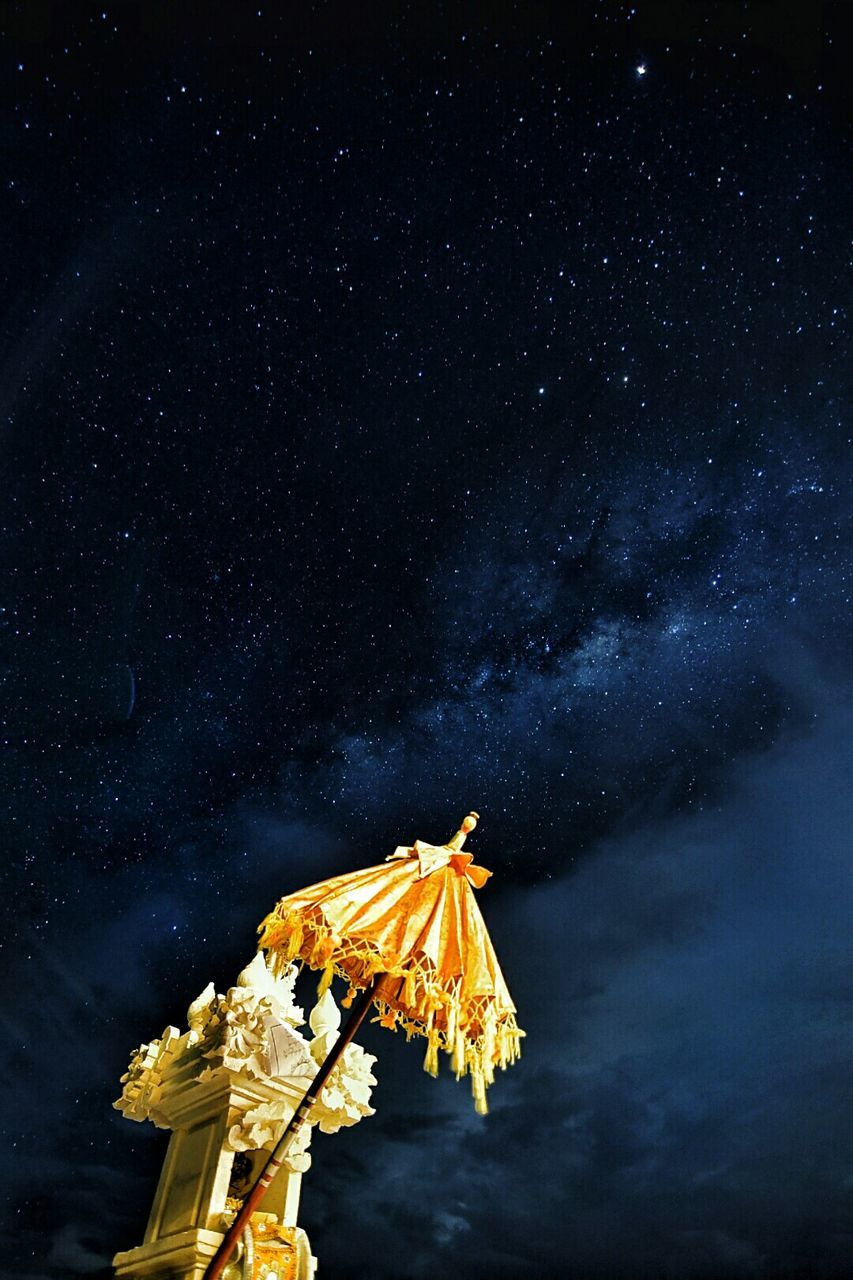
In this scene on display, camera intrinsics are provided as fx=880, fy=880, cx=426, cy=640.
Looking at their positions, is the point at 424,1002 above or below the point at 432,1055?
above

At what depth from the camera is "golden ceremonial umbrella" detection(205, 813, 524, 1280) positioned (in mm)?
6875

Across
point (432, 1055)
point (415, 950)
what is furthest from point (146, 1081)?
point (415, 950)

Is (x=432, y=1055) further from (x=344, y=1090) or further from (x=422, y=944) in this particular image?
(x=344, y=1090)

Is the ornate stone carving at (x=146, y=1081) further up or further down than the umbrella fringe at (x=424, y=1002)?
further down

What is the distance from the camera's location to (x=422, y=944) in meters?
6.96

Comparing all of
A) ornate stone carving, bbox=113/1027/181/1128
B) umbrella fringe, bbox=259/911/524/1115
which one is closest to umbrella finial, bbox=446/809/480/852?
umbrella fringe, bbox=259/911/524/1115

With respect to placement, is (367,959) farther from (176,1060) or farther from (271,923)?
(176,1060)

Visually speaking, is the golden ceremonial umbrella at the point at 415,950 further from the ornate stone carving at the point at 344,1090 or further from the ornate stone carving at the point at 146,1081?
the ornate stone carving at the point at 146,1081

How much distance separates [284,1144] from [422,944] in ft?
5.84

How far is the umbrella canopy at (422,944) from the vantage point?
6906 mm

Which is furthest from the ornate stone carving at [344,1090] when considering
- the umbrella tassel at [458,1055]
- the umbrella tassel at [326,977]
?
the umbrella tassel at [458,1055]

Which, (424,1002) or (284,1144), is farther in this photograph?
(424,1002)

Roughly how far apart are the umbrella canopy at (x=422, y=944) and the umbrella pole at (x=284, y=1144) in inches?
12.4

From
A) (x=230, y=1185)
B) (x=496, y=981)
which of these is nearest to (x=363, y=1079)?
(x=230, y=1185)
